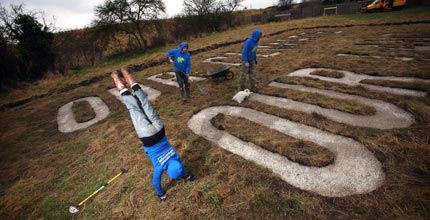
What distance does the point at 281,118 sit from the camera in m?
4.77

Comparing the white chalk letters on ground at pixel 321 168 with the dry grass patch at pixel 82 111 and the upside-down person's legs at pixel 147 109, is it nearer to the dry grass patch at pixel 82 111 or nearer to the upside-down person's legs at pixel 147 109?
the upside-down person's legs at pixel 147 109

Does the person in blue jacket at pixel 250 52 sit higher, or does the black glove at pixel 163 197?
the person in blue jacket at pixel 250 52

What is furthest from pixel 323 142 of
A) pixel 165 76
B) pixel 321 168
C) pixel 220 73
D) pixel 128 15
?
pixel 128 15

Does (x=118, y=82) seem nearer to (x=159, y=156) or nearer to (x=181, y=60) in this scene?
(x=159, y=156)

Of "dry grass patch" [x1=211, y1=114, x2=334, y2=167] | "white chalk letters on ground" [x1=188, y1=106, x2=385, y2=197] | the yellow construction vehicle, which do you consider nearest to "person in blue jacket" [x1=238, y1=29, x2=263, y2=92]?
"dry grass patch" [x1=211, y1=114, x2=334, y2=167]

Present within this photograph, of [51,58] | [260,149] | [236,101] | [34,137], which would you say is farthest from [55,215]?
[51,58]

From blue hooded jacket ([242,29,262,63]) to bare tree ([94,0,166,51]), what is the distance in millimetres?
16561

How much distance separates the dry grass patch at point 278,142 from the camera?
335 cm

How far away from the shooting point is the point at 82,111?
746 cm

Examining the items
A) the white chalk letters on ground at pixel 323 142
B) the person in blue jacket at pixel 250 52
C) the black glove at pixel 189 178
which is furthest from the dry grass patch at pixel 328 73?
the black glove at pixel 189 178

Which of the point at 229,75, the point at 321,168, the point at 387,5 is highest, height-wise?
the point at 387,5

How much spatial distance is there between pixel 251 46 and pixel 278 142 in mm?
3265

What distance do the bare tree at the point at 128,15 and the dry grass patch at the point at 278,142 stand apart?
59.0 ft

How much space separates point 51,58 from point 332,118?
18.4 metres
